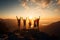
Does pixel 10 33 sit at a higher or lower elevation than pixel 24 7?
lower

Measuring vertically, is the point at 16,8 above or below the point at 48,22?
above

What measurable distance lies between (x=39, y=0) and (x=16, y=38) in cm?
82

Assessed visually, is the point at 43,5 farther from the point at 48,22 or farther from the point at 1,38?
the point at 1,38

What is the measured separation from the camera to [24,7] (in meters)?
3.44

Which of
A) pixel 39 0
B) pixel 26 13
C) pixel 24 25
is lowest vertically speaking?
pixel 24 25

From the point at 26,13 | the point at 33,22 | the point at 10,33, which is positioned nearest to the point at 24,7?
the point at 26,13

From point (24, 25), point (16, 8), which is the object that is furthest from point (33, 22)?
point (16, 8)

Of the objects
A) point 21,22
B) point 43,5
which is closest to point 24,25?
point 21,22

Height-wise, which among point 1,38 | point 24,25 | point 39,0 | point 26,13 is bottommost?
point 1,38

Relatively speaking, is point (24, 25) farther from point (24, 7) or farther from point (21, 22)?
point (24, 7)

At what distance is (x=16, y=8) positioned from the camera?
345cm

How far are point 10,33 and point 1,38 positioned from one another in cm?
19

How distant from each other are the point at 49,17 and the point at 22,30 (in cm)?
55

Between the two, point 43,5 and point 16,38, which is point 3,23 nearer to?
point 16,38
